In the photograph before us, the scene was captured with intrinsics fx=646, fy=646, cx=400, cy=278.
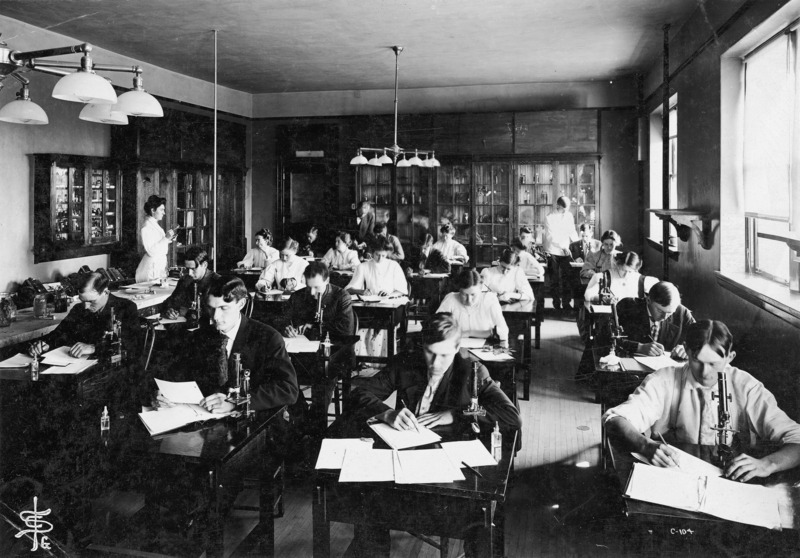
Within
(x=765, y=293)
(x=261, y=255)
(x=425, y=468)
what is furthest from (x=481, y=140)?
(x=425, y=468)

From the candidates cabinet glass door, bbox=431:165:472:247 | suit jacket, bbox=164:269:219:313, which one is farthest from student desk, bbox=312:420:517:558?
cabinet glass door, bbox=431:165:472:247

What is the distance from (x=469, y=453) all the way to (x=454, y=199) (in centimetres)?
930

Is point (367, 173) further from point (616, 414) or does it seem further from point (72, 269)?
point (616, 414)

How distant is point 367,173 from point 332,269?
3.29 m

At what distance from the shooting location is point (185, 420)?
2.73m

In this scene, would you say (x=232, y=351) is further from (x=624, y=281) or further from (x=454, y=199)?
(x=454, y=199)

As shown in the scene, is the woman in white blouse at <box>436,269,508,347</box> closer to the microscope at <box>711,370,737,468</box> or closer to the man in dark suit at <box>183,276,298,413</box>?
the man in dark suit at <box>183,276,298,413</box>

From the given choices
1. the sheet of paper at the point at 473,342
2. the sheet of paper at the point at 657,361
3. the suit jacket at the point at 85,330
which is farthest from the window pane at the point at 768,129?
the suit jacket at the point at 85,330

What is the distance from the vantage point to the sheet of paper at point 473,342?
14.7ft

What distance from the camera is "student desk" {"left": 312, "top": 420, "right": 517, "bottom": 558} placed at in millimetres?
2156

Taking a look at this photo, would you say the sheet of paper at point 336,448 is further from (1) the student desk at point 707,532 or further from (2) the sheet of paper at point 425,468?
(1) the student desk at point 707,532

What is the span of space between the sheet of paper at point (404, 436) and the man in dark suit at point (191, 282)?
3517 millimetres

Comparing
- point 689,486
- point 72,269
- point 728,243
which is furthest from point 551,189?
point 689,486

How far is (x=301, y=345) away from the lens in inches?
174
